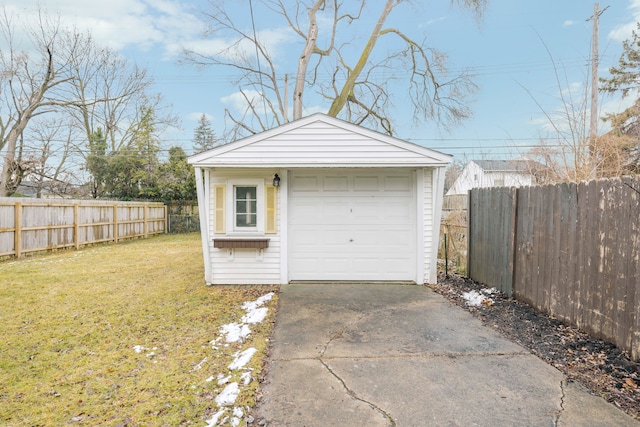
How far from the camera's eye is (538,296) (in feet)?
14.7

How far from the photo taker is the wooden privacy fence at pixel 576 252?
10.2ft

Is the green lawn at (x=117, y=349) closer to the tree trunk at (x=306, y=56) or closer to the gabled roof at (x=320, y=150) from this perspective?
the gabled roof at (x=320, y=150)

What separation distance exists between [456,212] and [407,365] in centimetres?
724

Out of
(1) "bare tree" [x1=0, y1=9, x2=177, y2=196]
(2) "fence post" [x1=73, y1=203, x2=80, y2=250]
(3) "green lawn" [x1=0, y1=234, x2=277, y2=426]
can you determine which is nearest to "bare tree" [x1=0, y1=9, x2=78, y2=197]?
(1) "bare tree" [x1=0, y1=9, x2=177, y2=196]

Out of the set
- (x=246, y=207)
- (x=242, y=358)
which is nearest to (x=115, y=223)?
(x=246, y=207)

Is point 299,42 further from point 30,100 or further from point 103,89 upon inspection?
point 30,100

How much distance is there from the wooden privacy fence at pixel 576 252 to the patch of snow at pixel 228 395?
136 inches

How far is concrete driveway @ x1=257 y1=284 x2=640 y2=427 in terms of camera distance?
2334 mm

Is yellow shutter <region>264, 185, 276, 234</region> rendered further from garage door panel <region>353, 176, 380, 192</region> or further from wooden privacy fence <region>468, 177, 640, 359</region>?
wooden privacy fence <region>468, 177, 640, 359</region>

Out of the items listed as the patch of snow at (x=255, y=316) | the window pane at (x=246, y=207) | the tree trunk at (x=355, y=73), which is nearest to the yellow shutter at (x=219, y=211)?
the window pane at (x=246, y=207)

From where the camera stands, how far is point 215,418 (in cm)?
231

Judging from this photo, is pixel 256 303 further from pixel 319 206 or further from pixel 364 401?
pixel 364 401

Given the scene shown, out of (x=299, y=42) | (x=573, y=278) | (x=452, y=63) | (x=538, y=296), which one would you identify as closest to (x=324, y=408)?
(x=573, y=278)

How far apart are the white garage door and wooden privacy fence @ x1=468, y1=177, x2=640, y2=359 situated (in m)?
1.53
